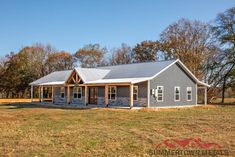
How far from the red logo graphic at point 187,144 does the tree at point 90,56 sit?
45.2 metres

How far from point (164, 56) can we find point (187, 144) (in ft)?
125

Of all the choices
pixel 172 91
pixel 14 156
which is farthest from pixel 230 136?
pixel 172 91

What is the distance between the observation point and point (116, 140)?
8.78 meters

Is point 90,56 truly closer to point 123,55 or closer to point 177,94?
point 123,55

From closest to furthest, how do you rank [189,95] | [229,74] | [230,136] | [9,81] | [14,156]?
[14,156] → [230,136] → [189,95] → [229,74] → [9,81]

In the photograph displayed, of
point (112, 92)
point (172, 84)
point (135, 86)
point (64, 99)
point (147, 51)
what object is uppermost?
point (147, 51)

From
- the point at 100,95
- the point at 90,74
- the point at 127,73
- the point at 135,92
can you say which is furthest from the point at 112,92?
the point at 90,74

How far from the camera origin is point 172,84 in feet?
86.1

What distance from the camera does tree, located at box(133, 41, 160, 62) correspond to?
154ft

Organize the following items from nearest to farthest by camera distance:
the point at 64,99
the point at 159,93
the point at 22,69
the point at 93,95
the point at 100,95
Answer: the point at 159,93 < the point at 100,95 < the point at 93,95 < the point at 64,99 < the point at 22,69

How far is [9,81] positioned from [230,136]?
147ft

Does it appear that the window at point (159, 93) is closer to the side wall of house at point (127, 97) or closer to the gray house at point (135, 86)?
the gray house at point (135, 86)

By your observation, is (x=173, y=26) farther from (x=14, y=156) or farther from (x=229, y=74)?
(x=14, y=156)

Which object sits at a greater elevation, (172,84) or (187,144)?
(172,84)
